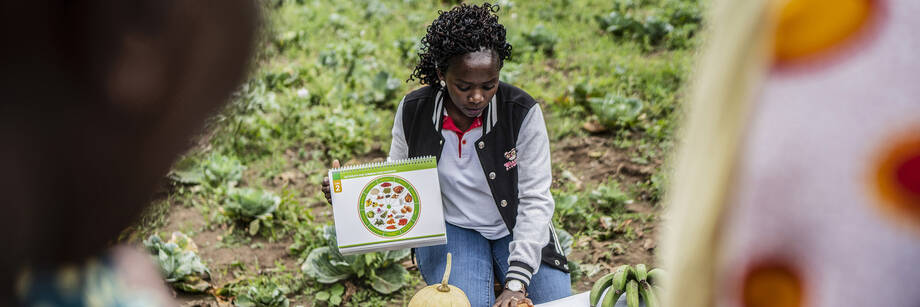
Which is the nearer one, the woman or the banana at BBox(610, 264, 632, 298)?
the banana at BBox(610, 264, 632, 298)

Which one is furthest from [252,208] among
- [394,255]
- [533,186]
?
[533,186]

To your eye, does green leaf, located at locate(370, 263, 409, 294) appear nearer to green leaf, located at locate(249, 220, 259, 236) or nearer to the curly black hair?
green leaf, located at locate(249, 220, 259, 236)

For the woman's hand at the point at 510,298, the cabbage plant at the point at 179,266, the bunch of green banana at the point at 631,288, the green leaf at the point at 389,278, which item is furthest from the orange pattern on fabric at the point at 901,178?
the cabbage plant at the point at 179,266

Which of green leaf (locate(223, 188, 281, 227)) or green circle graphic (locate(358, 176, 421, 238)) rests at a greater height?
green circle graphic (locate(358, 176, 421, 238))

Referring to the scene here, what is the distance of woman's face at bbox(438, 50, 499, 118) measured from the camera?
2.50 metres

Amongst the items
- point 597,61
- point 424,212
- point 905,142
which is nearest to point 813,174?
point 905,142

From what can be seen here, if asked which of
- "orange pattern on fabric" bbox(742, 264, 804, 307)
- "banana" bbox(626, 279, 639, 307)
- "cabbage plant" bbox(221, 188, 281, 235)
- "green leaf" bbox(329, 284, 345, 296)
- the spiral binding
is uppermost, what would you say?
"orange pattern on fabric" bbox(742, 264, 804, 307)

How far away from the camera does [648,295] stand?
6.98ft

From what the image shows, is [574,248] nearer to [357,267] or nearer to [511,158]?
[357,267]

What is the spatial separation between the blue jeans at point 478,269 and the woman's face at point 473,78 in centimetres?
60

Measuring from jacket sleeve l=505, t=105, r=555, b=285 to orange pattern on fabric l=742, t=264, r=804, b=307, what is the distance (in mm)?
1949

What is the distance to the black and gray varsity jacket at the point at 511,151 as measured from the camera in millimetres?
2668

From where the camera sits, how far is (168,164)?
2.55ft

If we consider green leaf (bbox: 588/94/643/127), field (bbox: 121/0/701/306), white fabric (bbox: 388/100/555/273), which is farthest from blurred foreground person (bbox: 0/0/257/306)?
green leaf (bbox: 588/94/643/127)
